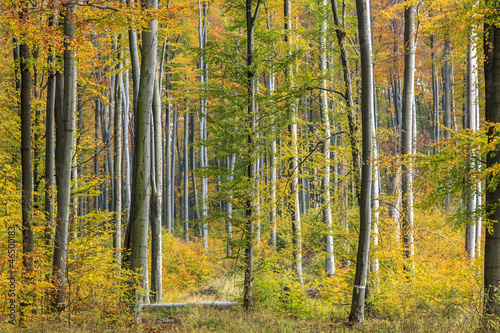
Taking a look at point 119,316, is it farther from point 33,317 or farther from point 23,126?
point 23,126

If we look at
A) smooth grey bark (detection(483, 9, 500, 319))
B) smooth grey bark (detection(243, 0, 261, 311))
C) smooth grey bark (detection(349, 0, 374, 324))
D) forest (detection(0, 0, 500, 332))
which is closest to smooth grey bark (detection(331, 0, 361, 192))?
forest (detection(0, 0, 500, 332))

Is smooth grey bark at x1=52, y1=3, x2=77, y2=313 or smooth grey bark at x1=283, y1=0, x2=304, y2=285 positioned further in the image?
smooth grey bark at x1=283, y1=0, x2=304, y2=285

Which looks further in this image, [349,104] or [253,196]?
[253,196]

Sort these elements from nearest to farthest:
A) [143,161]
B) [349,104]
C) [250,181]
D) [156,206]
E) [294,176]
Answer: [143,161] < [349,104] < [250,181] < [294,176] < [156,206]

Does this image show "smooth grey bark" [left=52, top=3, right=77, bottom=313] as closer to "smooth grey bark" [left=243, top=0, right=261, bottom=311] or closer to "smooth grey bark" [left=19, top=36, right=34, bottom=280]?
"smooth grey bark" [left=19, top=36, right=34, bottom=280]

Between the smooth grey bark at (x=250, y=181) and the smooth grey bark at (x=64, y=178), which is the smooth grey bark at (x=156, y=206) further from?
the smooth grey bark at (x=64, y=178)

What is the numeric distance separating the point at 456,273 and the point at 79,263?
7.91 m

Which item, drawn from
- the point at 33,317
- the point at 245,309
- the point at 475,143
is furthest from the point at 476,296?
the point at 33,317

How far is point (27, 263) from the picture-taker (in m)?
6.34

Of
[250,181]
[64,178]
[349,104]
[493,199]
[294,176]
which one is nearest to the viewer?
[493,199]

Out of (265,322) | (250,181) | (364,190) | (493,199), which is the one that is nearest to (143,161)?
(250,181)

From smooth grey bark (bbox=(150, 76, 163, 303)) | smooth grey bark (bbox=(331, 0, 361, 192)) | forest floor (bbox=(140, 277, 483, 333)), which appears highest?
smooth grey bark (bbox=(331, 0, 361, 192))

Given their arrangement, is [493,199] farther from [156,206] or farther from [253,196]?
[156,206]

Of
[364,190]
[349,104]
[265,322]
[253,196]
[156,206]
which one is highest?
[349,104]
